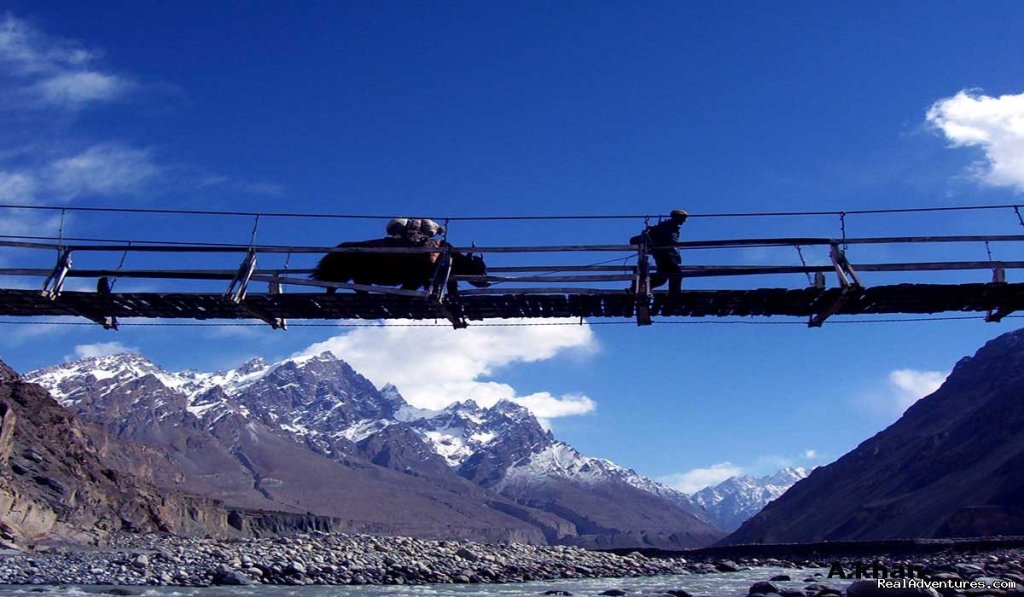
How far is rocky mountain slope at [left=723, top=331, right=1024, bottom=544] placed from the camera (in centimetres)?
12212

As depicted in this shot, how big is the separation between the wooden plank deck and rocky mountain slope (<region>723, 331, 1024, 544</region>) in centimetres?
10817

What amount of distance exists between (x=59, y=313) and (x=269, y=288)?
3602mm

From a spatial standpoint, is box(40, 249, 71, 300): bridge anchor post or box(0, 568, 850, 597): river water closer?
box(40, 249, 71, 300): bridge anchor post

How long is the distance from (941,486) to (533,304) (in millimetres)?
155109

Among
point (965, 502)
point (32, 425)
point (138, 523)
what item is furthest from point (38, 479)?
point (965, 502)

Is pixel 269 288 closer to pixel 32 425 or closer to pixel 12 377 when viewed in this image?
pixel 32 425

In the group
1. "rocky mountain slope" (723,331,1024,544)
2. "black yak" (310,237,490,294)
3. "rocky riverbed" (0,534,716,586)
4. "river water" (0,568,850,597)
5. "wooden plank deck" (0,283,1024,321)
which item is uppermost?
"black yak" (310,237,490,294)

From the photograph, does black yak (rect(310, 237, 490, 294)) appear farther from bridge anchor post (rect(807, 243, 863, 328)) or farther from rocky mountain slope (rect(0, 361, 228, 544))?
rocky mountain slope (rect(0, 361, 228, 544))

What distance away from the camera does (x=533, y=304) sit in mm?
14820

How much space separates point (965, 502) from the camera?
133 metres

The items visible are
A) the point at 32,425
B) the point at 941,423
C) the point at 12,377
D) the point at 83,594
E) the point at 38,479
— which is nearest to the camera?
the point at 83,594

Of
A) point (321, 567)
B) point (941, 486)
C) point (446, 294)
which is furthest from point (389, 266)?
point (941, 486)

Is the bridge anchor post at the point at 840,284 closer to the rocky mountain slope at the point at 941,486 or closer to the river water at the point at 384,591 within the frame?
the river water at the point at 384,591

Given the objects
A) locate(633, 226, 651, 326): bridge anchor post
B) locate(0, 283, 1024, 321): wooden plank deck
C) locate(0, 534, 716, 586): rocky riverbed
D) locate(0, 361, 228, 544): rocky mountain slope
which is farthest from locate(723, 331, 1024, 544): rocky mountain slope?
locate(633, 226, 651, 326): bridge anchor post
